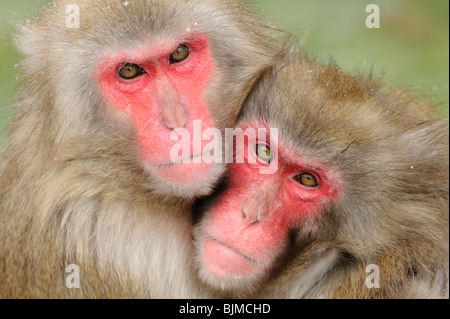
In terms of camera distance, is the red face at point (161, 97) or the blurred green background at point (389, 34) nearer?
the red face at point (161, 97)

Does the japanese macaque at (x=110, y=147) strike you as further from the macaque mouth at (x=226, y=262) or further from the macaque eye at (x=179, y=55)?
the macaque mouth at (x=226, y=262)

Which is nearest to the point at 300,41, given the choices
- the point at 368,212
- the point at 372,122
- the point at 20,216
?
the point at 372,122

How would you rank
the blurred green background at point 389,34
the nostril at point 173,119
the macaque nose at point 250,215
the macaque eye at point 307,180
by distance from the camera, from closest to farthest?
the nostril at point 173,119, the macaque nose at point 250,215, the macaque eye at point 307,180, the blurred green background at point 389,34

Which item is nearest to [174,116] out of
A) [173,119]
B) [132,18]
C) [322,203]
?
[173,119]

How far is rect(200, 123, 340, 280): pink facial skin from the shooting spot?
10.9 feet

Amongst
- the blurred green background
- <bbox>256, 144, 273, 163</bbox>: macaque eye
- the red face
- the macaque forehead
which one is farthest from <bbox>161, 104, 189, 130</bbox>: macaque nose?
the blurred green background

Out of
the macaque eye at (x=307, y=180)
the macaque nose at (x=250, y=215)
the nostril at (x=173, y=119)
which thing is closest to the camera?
the nostril at (x=173, y=119)

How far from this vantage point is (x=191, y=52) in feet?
11.3

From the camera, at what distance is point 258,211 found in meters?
3.33

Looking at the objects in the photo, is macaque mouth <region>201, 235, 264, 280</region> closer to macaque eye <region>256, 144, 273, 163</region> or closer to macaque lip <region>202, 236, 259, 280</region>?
macaque lip <region>202, 236, 259, 280</region>

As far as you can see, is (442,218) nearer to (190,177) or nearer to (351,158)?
(351,158)

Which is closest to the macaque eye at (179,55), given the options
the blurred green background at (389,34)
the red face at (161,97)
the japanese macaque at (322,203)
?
the red face at (161,97)

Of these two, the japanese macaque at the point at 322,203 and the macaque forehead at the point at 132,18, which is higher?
the macaque forehead at the point at 132,18

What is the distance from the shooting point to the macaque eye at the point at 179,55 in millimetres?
3406
